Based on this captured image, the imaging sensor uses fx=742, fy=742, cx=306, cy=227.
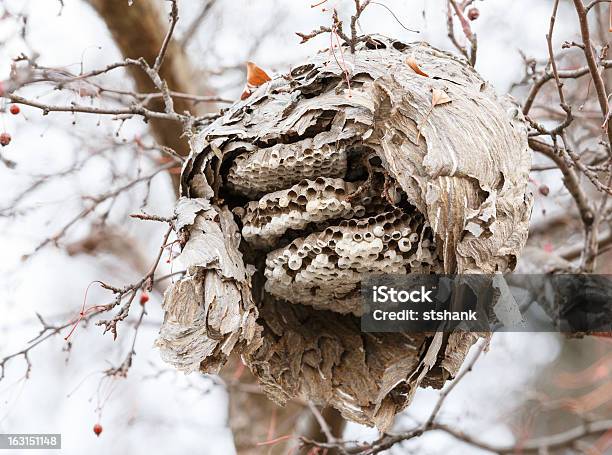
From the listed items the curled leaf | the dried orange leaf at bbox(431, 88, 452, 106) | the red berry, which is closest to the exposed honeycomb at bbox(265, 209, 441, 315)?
the dried orange leaf at bbox(431, 88, 452, 106)

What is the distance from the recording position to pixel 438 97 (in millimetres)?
1471

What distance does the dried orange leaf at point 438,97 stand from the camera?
1469 millimetres

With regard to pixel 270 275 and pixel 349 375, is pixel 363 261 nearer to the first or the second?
pixel 270 275

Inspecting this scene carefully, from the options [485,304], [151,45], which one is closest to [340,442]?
[485,304]

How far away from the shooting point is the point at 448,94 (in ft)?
4.97

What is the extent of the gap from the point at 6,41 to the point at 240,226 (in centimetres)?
88

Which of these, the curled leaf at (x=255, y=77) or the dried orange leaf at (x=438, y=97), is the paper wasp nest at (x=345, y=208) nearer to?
the dried orange leaf at (x=438, y=97)

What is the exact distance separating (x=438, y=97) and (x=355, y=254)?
0.35 metres

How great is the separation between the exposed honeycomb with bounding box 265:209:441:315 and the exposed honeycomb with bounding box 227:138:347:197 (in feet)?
0.40
